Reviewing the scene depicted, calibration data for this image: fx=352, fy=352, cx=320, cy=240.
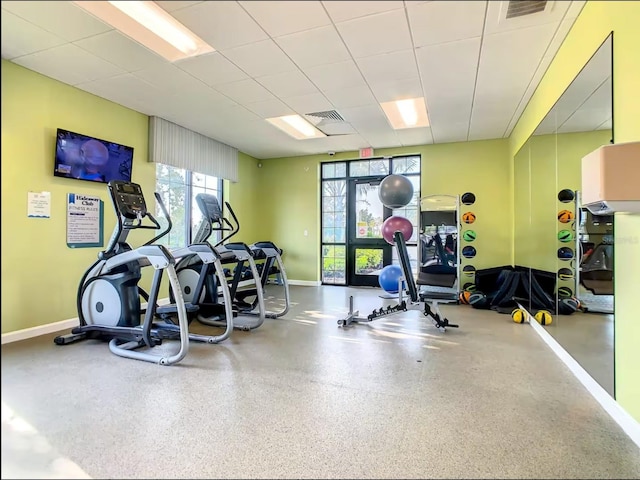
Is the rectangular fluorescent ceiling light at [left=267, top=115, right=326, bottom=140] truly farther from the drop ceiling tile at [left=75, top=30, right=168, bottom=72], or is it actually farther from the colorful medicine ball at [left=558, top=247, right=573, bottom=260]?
the colorful medicine ball at [left=558, top=247, right=573, bottom=260]

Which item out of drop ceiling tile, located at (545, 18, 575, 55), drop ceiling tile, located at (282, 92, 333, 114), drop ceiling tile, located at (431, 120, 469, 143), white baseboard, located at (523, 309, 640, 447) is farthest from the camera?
drop ceiling tile, located at (431, 120, 469, 143)

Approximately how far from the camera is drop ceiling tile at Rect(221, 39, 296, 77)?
3.35 metres

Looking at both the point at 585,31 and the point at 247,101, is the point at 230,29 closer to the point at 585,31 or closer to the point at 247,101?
the point at 247,101

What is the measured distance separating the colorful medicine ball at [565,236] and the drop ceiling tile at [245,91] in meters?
3.64

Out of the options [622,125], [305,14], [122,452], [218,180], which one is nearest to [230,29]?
→ [305,14]

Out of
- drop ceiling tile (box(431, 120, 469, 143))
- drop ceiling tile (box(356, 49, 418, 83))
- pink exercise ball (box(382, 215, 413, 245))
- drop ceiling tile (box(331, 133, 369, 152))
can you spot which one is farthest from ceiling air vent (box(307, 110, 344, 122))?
pink exercise ball (box(382, 215, 413, 245))

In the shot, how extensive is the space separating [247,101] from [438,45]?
2588 mm

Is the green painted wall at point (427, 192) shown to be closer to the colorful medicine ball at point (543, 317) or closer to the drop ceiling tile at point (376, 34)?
the colorful medicine ball at point (543, 317)

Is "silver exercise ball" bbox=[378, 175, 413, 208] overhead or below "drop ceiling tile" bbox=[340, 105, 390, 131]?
below

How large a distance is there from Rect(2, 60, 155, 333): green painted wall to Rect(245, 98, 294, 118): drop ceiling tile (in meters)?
1.74

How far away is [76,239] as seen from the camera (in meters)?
4.07

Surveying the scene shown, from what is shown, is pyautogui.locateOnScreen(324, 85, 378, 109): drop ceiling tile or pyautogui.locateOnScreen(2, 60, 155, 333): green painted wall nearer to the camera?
pyautogui.locateOnScreen(2, 60, 155, 333): green painted wall

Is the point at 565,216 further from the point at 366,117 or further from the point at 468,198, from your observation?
the point at 468,198

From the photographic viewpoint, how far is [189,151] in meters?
6.16
